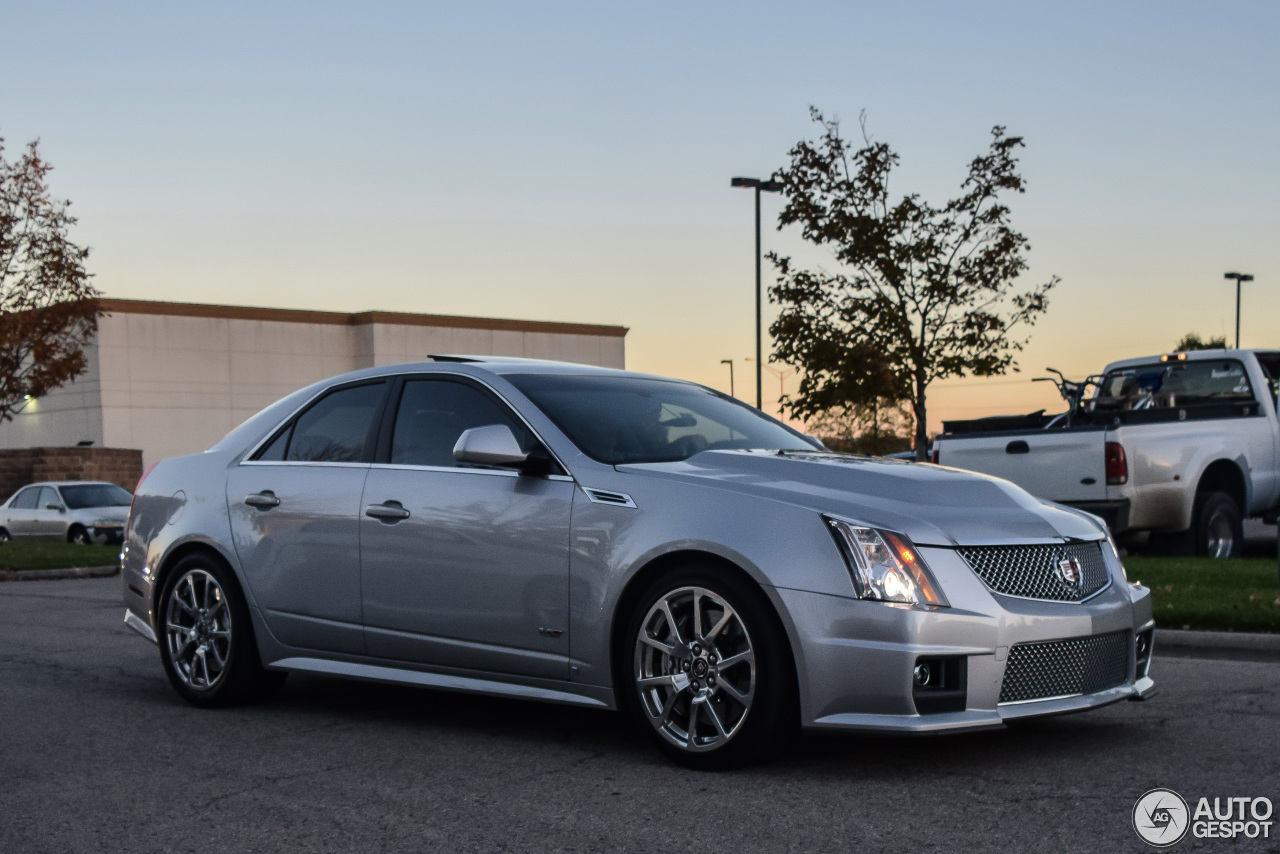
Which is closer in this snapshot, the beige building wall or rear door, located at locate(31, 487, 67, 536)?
rear door, located at locate(31, 487, 67, 536)

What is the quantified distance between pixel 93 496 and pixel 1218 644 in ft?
74.5

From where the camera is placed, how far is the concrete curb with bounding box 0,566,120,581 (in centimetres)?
1875

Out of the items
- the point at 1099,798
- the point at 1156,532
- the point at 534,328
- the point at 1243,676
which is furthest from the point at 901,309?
the point at 534,328

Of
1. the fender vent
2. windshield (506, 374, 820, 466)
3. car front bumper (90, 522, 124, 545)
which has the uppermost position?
windshield (506, 374, 820, 466)

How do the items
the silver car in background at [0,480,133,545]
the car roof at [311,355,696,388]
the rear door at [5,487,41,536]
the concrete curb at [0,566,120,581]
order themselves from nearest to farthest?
the car roof at [311,355,696,388]
the concrete curb at [0,566,120,581]
the silver car in background at [0,480,133,545]
the rear door at [5,487,41,536]

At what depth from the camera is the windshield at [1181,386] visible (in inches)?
566

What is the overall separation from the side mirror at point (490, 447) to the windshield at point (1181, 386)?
9.61m

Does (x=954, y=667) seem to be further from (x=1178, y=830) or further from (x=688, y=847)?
(x=688, y=847)

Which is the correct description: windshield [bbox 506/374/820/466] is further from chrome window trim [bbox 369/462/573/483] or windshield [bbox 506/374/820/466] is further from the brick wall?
the brick wall

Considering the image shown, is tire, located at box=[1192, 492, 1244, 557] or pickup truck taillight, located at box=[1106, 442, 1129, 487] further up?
pickup truck taillight, located at box=[1106, 442, 1129, 487]

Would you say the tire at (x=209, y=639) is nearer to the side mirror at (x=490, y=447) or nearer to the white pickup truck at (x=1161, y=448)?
the side mirror at (x=490, y=447)

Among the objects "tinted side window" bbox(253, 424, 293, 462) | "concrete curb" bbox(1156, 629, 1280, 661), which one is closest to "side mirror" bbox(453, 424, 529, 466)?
"tinted side window" bbox(253, 424, 293, 462)

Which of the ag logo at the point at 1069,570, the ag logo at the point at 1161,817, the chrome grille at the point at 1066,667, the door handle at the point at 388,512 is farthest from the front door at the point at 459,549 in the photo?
the ag logo at the point at 1161,817

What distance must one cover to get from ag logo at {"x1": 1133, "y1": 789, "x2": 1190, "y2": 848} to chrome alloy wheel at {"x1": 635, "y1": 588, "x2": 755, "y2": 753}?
1.40 m
